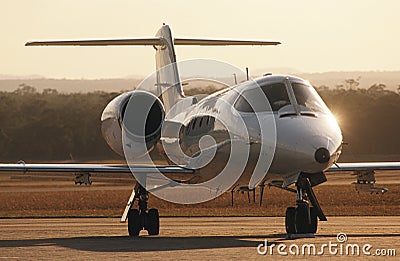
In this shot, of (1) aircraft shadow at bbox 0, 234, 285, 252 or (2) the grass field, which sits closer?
(1) aircraft shadow at bbox 0, 234, 285, 252

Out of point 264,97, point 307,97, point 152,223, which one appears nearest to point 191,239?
point 152,223

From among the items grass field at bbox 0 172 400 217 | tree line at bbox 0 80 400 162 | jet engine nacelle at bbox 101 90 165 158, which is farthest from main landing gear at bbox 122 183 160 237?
tree line at bbox 0 80 400 162

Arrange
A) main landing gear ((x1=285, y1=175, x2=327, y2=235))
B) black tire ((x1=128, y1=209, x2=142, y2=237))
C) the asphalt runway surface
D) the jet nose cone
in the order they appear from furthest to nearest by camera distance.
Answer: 1. black tire ((x1=128, y1=209, x2=142, y2=237))
2. main landing gear ((x1=285, y1=175, x2=327, y2=235))
3. the jet nose cone
4. the asphalt runway surface

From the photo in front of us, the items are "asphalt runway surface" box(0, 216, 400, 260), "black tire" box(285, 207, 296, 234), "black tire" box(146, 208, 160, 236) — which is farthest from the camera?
"black tire" box(146, 208, 160, 236)

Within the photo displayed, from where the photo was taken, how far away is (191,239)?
2023cm

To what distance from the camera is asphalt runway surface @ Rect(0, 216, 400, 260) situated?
16.7 meters

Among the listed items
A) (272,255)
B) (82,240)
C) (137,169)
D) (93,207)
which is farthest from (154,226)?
(93,207)

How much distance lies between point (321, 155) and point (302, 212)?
58.8 inches

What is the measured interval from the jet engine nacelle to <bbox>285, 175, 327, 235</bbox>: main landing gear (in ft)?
19.2

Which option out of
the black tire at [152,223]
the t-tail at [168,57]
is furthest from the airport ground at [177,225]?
the t-tail at [168,57]

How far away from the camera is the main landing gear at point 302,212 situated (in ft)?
65.3

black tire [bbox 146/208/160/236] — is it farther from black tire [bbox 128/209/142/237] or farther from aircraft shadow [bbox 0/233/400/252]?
aircraft shadow [bbox 0/233/400/252]

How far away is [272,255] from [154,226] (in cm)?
689

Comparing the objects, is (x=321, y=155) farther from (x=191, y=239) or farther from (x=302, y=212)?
(x=191, y=239)
